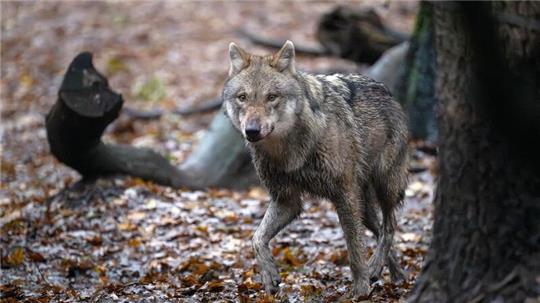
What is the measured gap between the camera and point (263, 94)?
6.09 metres

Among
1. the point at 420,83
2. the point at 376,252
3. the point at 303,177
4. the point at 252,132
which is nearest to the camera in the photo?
the point at 252,132

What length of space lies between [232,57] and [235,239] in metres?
3.00

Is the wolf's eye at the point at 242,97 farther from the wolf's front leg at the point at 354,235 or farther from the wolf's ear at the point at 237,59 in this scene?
the wolf's front leg at the point at 354,235

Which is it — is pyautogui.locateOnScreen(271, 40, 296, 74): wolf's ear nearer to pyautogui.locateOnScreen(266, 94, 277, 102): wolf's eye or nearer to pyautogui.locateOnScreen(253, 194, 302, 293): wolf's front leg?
pyautogui.locateOnScreen(266, 94, 277, 102): wolf's eye

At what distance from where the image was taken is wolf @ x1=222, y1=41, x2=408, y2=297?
612 cm

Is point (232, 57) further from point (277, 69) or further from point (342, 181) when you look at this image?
point (342, 181)

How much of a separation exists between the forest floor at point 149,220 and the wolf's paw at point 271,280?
0.12 meters

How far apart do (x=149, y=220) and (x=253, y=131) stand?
13.1 feet

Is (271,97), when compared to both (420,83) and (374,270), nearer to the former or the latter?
(374,270)

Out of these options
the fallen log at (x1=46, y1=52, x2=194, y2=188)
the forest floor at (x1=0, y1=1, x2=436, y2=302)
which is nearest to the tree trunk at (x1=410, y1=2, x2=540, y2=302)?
the forest floor at (x1=0, y1=1, x2=436, y2=302)

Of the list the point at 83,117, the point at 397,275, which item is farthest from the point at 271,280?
the point at 83,117

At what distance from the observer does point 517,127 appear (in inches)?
164

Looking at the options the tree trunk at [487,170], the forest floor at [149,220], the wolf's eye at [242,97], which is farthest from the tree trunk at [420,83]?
the tree trunk at [487,170]

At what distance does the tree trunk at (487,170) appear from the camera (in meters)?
4.20
